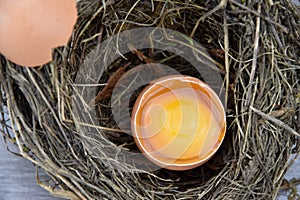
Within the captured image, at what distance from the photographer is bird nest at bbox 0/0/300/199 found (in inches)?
26.3

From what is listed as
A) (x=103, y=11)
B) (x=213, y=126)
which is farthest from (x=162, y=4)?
(x=213, y=126)

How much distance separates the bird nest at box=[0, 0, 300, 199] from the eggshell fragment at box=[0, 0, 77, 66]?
0.04 m

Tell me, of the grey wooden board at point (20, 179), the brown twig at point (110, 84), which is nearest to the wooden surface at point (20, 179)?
the grey wooden board at point (20, 179)

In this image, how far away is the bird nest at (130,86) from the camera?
668 mm

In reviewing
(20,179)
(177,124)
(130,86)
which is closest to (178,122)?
(177,124)

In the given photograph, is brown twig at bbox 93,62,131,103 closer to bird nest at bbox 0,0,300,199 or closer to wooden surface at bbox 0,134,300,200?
bird nest at bbox 0,0,300,199

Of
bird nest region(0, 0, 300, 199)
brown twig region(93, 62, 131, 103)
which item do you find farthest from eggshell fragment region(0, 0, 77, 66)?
brown twig region(93, 62, 131, 103)

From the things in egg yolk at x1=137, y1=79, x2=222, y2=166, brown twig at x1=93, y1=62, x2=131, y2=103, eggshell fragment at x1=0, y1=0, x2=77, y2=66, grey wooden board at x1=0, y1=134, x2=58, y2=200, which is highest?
eggshell fragment at x1=0, y1=0, x2=77, y2=66

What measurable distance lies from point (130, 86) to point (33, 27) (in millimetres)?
250

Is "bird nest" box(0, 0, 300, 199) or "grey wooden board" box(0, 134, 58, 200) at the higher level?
"bird nest" box(0, 0, 300, 199)

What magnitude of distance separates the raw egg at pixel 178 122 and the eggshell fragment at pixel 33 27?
8.5 inches

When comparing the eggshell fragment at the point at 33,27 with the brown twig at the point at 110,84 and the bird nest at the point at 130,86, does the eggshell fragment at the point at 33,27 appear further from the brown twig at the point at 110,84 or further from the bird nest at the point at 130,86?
the brown twig at the point at 110,84

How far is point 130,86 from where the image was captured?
0.82 meters

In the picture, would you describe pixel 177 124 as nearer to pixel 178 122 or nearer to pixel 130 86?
pixel 178 122
